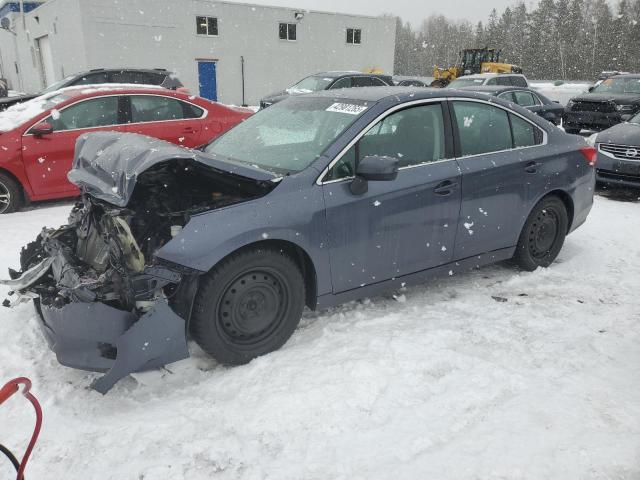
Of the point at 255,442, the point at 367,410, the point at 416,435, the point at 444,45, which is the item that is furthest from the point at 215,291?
the point at 444,45

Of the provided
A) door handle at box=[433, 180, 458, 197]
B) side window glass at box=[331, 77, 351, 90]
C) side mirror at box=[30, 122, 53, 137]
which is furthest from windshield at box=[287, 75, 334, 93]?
door handle at box=[433, 180, 458, 197]

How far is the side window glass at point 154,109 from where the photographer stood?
719 cm

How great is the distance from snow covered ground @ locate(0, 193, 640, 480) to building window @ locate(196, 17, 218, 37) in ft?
78.1

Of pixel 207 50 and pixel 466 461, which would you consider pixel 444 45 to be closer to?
pixel 207 50

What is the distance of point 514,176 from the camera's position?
4.22m

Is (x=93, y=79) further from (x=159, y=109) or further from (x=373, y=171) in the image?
(x=373, y=171)


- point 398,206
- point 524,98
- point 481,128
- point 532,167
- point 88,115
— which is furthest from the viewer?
point 524,98

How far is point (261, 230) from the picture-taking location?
3.01 meters

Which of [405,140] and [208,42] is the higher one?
[208,42]

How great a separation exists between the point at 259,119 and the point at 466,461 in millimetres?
3055

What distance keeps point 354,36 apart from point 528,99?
20.1m

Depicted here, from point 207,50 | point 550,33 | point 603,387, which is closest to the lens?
point 603,387

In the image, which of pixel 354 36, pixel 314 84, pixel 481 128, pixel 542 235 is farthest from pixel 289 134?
pixel 354 36

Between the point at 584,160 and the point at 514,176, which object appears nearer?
the point at 514,176
